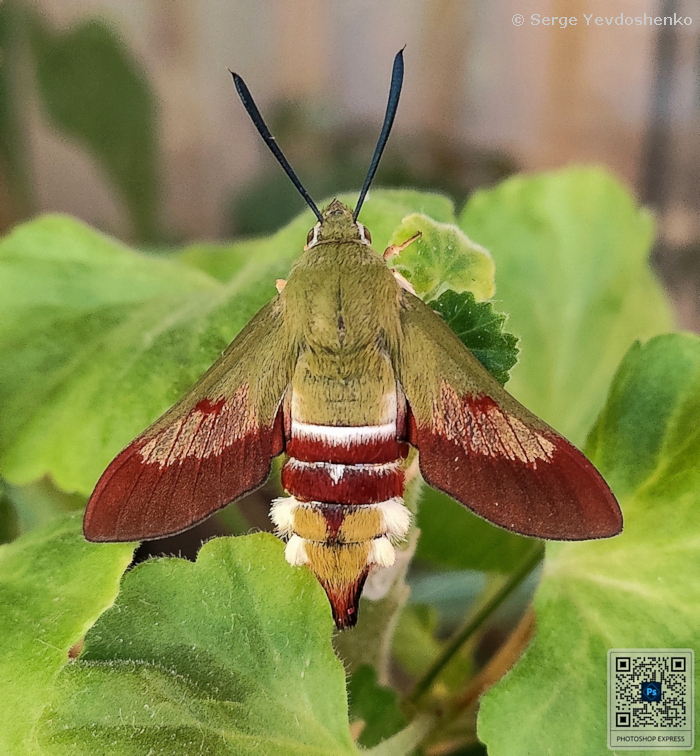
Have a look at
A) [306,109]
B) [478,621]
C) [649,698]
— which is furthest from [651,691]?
[306,109]

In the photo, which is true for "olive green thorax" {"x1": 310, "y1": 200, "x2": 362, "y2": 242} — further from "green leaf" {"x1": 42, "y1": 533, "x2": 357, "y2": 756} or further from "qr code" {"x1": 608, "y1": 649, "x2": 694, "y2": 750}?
"qr code" {"x1": 608, "y1": 649, "x2": 694, "y2": 750}

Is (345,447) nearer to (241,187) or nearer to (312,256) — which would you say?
(312,256)

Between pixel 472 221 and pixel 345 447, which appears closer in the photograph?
pixel 345 447

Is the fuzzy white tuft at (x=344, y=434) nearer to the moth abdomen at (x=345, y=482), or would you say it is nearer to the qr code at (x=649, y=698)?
the moth abdomen at (x=345, y=482)

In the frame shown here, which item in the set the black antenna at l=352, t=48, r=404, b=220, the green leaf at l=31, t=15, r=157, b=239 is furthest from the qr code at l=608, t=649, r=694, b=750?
the green leaf at l=31, t=15, r=157, b=239

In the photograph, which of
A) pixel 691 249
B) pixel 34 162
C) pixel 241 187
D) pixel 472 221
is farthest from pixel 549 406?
A: pixel 34 162

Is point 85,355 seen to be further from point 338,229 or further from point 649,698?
point 649,698
